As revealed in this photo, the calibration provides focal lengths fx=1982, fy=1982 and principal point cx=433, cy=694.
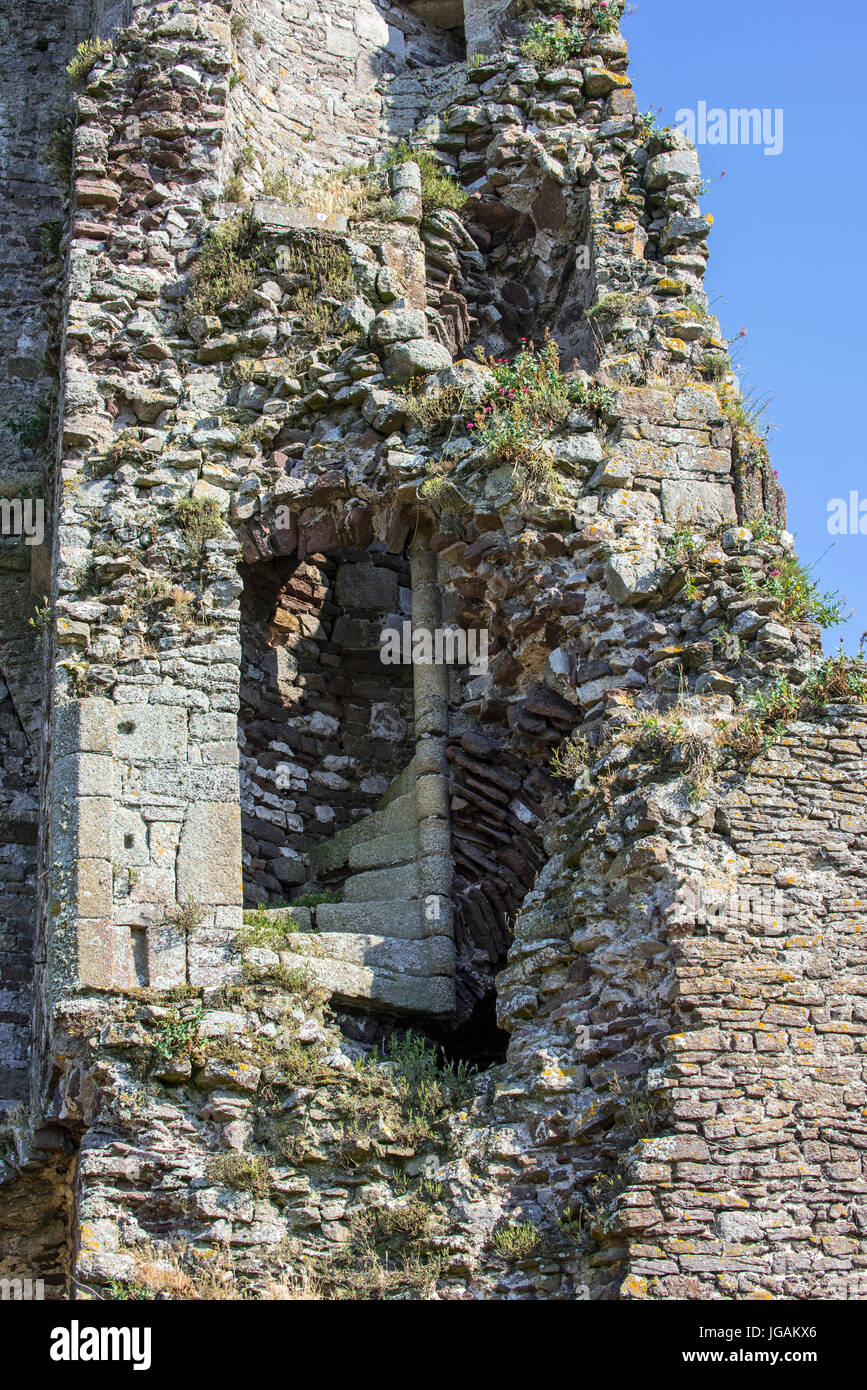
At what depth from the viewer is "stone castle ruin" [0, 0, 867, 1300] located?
10891mm

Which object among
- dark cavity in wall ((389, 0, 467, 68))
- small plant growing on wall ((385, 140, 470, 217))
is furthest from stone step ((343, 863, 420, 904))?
dark cavity in wall ((389, 0, 467, 68))

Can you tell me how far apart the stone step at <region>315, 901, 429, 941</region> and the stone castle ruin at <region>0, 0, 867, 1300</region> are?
0.04 metres

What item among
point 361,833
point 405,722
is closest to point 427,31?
point 405,722

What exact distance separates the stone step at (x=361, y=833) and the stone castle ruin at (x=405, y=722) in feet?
0.12

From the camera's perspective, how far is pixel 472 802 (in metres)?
13.3

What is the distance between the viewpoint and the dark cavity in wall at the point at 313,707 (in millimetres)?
14211

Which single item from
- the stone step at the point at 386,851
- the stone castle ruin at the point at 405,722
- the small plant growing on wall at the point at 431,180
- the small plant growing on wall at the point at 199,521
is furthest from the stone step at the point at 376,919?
the small plant growing on wall at the point at 431,180

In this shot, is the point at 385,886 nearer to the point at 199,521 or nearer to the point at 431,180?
the point at 199,521

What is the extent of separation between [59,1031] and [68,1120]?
0.57m

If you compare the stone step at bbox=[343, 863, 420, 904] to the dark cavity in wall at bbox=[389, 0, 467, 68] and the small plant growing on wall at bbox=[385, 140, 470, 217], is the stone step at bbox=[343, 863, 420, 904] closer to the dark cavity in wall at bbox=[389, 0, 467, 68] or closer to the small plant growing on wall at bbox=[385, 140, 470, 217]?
the small plant growing on wall at bbox=[385, 140, 470, 217]

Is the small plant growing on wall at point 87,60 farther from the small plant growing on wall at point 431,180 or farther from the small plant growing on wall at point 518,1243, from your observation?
the small plant growing on wall at point 518,1243

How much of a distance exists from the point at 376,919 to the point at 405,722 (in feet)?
8.35

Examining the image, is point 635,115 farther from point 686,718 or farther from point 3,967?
point 3,967

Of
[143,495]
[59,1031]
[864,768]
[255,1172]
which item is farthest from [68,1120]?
[864,768]
